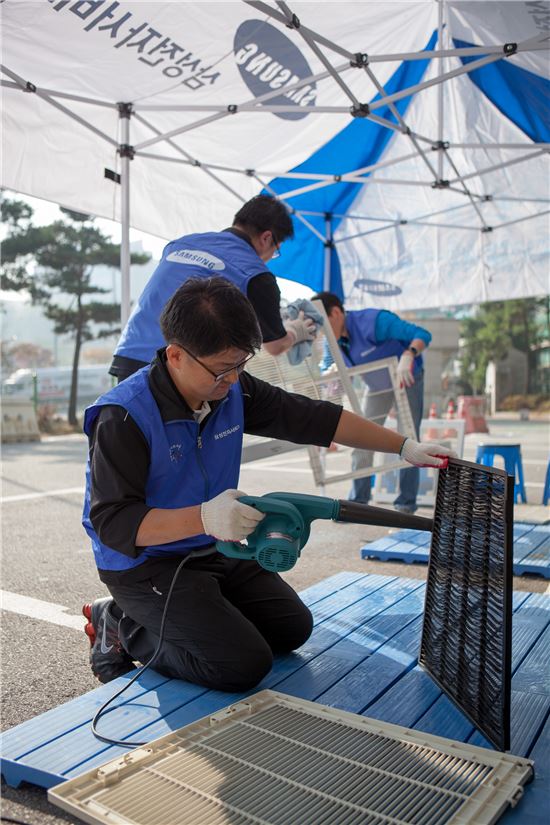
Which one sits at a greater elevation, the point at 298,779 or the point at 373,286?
the point at 373,286

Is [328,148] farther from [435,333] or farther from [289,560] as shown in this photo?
[435,333]

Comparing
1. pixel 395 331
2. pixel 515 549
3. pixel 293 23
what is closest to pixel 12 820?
pixel 515 549

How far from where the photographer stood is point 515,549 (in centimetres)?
469

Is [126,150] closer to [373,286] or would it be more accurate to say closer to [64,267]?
[373,286]

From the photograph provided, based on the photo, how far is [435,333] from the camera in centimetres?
3203

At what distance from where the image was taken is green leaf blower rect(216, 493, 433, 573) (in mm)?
2133

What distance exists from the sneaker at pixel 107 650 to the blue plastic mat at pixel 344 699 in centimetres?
20

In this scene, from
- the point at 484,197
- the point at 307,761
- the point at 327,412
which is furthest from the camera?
the point at 484,197

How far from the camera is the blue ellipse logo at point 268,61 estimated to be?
182 inches

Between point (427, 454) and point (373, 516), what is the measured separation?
506 millimetres

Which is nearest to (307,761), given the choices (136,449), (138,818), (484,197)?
(138,818)

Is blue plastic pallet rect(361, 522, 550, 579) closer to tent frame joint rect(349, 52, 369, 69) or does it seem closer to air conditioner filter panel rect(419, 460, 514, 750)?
air conditioner filter panel rect(419, 460, 514, 750)

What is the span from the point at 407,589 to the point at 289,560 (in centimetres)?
168

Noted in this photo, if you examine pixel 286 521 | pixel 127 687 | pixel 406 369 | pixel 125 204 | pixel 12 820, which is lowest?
pixel 12 820
